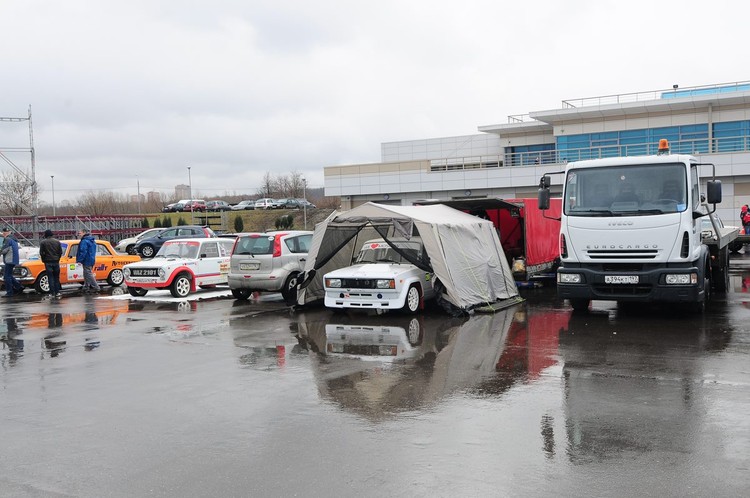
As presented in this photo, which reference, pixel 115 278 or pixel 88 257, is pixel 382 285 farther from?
pixel 115 278

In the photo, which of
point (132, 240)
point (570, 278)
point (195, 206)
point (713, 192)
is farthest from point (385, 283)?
point (195, 206)

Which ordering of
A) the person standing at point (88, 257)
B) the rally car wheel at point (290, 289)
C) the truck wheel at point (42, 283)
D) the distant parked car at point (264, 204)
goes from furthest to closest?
the distant parked car at point (264, 204), the truck wheel at point (42, 283), the person standing at point (88, 257), the rally car wheel at point (290, 289)

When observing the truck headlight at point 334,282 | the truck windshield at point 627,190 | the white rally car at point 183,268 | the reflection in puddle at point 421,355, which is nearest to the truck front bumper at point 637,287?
the reflection in puddle at point 421,355

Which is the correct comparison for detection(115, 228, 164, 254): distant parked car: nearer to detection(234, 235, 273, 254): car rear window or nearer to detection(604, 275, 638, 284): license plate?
detection(234, 235, 273, 254): car rear window

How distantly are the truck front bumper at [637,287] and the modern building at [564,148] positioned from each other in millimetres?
27617

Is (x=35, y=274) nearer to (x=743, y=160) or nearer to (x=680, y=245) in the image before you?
(x=680, y=245)

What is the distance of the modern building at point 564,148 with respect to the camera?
4234 centimetres

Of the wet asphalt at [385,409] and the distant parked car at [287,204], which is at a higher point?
the distant parked car at [287,204]

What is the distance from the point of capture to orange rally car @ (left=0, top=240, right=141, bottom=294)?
2145 cm

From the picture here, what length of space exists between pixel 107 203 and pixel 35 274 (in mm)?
69176

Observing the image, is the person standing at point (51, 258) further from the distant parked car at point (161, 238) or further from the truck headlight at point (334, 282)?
the distant parked car at point (161, 238)

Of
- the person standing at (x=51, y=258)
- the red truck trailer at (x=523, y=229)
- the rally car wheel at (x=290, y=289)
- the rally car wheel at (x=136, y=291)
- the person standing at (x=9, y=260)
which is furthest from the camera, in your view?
the person standing at (x=9, y=260)

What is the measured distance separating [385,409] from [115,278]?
17889 millimetres

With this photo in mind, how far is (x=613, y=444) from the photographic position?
5984 millimetres
